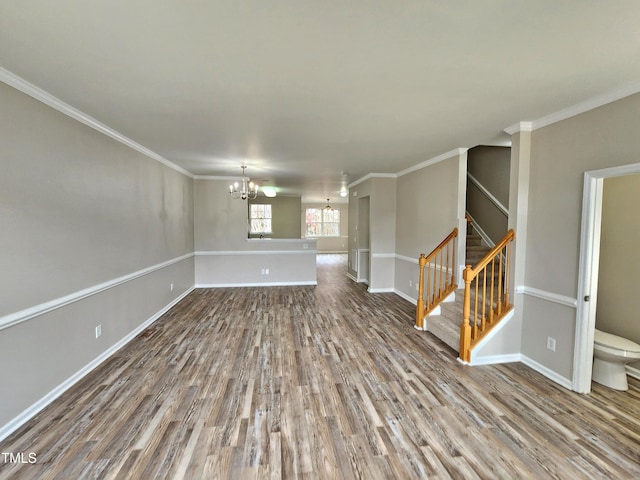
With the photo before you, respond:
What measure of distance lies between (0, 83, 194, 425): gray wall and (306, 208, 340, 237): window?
956cm

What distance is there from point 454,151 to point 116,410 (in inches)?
188

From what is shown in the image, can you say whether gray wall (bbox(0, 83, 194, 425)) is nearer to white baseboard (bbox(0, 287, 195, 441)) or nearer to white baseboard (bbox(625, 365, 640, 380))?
white baseboard (bbox(0, 287, 195, 441))

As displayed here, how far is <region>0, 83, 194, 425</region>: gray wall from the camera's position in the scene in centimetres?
202

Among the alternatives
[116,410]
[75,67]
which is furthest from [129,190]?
[116,410]

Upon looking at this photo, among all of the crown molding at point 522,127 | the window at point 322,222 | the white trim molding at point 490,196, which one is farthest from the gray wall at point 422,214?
the window at point 322,222

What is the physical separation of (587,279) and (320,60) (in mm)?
2869

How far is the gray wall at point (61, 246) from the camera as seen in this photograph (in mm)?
2018

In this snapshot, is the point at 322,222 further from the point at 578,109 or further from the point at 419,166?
the point at 578,109

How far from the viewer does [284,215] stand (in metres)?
11.3

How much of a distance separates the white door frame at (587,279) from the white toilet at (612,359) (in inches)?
7.8

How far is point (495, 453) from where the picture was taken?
73.1 inches

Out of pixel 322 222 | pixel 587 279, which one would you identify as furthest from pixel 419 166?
pixel 322 222

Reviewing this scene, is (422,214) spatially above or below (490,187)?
below

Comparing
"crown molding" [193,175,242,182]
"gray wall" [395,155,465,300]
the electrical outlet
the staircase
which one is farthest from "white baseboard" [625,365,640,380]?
"crown molding" [193,175,242,182]
